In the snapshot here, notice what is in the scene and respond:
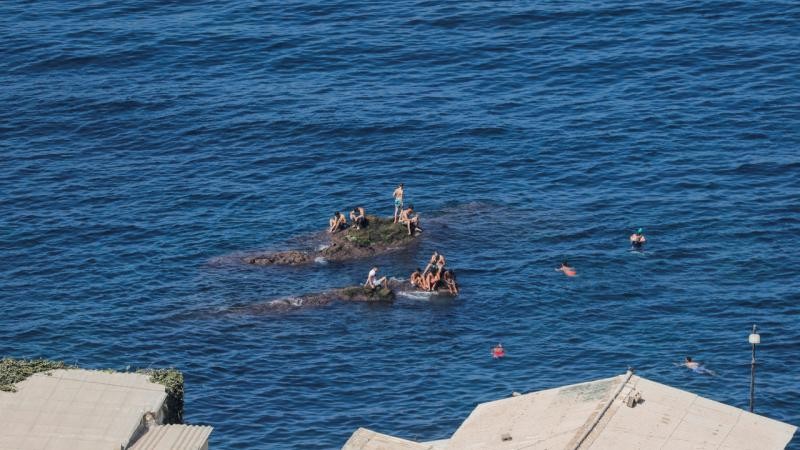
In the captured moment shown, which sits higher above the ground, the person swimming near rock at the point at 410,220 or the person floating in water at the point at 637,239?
the person swimming near rock at the point at 410,220

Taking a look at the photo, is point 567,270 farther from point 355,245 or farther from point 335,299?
point 335,299

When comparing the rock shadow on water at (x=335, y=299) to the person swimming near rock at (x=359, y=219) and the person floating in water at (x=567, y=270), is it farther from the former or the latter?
the person swimming near rock at (x=359, y=219)

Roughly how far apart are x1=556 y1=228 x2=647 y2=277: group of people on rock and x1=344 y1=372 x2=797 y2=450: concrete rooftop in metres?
25.3

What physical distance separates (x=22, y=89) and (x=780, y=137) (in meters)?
54.5

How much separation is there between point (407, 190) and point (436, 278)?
15.5 m

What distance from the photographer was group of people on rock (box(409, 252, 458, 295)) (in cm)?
8056

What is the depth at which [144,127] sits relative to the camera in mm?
107500

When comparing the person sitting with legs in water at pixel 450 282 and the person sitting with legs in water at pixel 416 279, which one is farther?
the person sitting with legs in water at pixel 416 279

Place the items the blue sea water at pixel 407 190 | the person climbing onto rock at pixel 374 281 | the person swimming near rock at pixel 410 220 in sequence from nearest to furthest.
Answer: the blue sea water at pixel 407 190, the person climbing onto rock at pixel 374 281, the person swimming near rock at pixel 410 220

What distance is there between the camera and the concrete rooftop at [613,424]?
53.6 m

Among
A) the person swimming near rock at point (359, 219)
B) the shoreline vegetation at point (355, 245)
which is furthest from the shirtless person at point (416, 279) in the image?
the person swimming near rock at point (359, 219)

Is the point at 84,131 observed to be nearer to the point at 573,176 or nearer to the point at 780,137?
the point at 573,176

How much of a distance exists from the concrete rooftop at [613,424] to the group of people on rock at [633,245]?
82.9ft

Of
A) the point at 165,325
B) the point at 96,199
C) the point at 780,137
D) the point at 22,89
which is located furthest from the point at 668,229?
the point at 22,89
